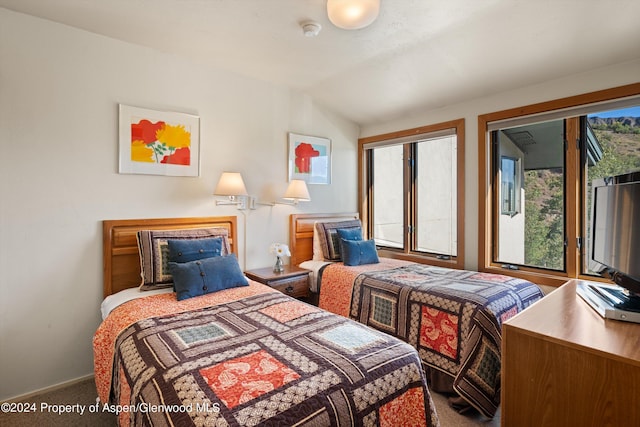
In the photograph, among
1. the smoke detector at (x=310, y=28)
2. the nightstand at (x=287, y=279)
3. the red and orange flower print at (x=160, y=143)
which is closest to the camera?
the smoke detector at (x=310, y=28)

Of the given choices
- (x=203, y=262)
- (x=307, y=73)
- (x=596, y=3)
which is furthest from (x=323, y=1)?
(x=203, y=262)

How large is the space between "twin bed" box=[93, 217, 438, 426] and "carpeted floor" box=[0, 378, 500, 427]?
0.31m

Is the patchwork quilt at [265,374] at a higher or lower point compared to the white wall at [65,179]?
lower

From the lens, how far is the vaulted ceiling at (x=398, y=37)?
203 cm

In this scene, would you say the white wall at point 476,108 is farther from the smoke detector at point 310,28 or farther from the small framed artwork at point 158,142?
the small framed artwork at point 158,142

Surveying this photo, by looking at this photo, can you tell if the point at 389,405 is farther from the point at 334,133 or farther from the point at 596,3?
the point at 334,133

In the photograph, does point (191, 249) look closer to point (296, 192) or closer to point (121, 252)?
point (121, 252)

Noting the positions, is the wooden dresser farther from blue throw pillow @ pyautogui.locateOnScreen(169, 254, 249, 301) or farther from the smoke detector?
the smoke detector

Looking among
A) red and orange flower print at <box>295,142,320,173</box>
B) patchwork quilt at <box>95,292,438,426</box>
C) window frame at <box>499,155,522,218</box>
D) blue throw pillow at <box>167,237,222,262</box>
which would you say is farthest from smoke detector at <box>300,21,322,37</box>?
window frame at <box>499,155,522,218</box>

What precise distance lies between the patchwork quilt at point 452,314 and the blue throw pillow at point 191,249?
122 cm

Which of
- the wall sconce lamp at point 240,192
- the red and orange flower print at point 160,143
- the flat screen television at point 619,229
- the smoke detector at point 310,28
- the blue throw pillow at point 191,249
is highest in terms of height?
the smoke detector at point 310,28

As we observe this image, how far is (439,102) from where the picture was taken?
131 inches

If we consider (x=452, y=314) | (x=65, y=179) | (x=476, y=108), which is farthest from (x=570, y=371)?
(x=65, y=179)

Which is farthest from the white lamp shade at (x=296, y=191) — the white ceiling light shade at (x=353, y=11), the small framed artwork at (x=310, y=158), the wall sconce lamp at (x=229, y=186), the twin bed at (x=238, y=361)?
the white ceiling light shade at (x=353, y=11)
